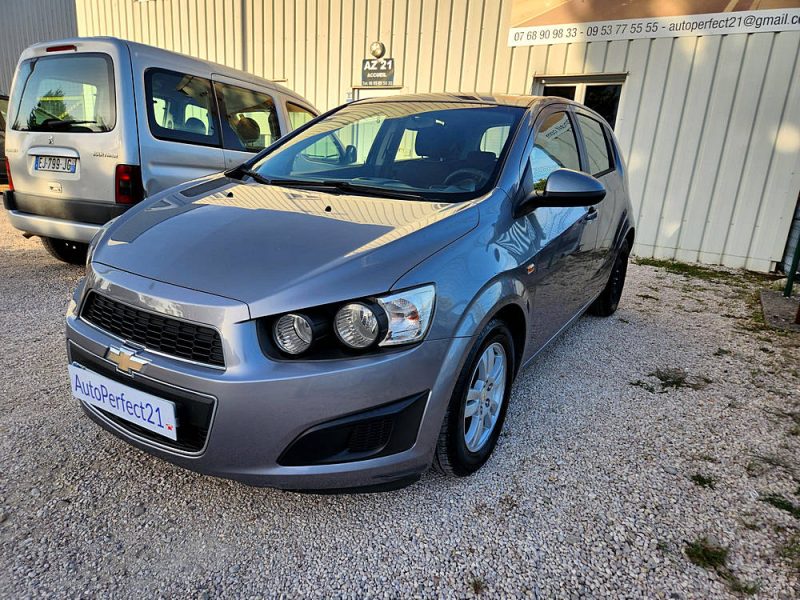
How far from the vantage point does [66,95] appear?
398cm

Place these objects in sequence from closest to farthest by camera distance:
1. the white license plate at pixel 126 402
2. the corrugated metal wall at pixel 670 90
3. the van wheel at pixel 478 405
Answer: the white license plate at pixel 126 402, the van wheel at pixel 478 405, the corrugated metal wall at pixel 670 90

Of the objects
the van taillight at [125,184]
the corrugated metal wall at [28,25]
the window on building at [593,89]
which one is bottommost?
the van taillight at [125,184]

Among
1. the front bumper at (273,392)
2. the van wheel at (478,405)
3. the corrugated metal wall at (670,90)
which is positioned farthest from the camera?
the corrugated metal wall at (670,90)

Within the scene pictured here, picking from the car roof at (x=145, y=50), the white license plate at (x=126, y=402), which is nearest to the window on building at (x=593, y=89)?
the car roof at (x=145, y=50)

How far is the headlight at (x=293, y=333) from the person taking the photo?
1514 mm

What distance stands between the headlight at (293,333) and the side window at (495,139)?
1.30 metres

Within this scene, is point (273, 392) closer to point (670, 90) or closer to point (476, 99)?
point (476, 99)

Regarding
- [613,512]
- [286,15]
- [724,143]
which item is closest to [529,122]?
[613,512]

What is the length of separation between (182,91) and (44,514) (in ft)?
11.3

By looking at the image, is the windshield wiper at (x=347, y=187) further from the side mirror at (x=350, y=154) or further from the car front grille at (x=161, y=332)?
the car front grille at (x=161, y=332)

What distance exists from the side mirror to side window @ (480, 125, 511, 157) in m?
0.69

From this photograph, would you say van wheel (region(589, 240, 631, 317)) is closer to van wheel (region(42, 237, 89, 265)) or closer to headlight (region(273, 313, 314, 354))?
headlight (region(273, 313, 314, 354))

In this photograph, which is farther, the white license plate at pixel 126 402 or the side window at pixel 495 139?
the side window at pixel 495 139

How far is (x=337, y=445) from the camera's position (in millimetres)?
1574
